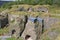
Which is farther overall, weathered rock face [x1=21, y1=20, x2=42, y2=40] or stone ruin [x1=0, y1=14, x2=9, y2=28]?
stone ruin [x1=0, y1=14, x2=9, y2=28]

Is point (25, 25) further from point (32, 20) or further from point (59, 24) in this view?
point (59, 24)

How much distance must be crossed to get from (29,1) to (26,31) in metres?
14.2

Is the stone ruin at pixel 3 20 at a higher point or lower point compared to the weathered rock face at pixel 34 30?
lower

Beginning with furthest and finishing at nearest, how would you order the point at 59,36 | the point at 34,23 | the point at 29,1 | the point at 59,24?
the point at 29,1
the point at 34,23
the point at 59,24
the point at 59,36

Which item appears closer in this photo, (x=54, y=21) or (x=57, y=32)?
(x=57, y=32)

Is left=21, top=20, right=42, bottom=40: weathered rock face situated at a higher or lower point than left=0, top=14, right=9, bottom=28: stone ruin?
higher

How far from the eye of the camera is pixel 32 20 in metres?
15.5

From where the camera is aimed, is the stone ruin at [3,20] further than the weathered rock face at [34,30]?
Yes

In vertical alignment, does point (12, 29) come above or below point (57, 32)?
below

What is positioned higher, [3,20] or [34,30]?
[34,30]

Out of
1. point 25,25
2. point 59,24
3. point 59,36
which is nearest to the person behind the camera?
point 59,36

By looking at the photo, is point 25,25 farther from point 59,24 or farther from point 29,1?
point 29,1

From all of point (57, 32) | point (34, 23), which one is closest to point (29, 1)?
point (34, 23)

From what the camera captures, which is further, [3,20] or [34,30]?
[3,20]
